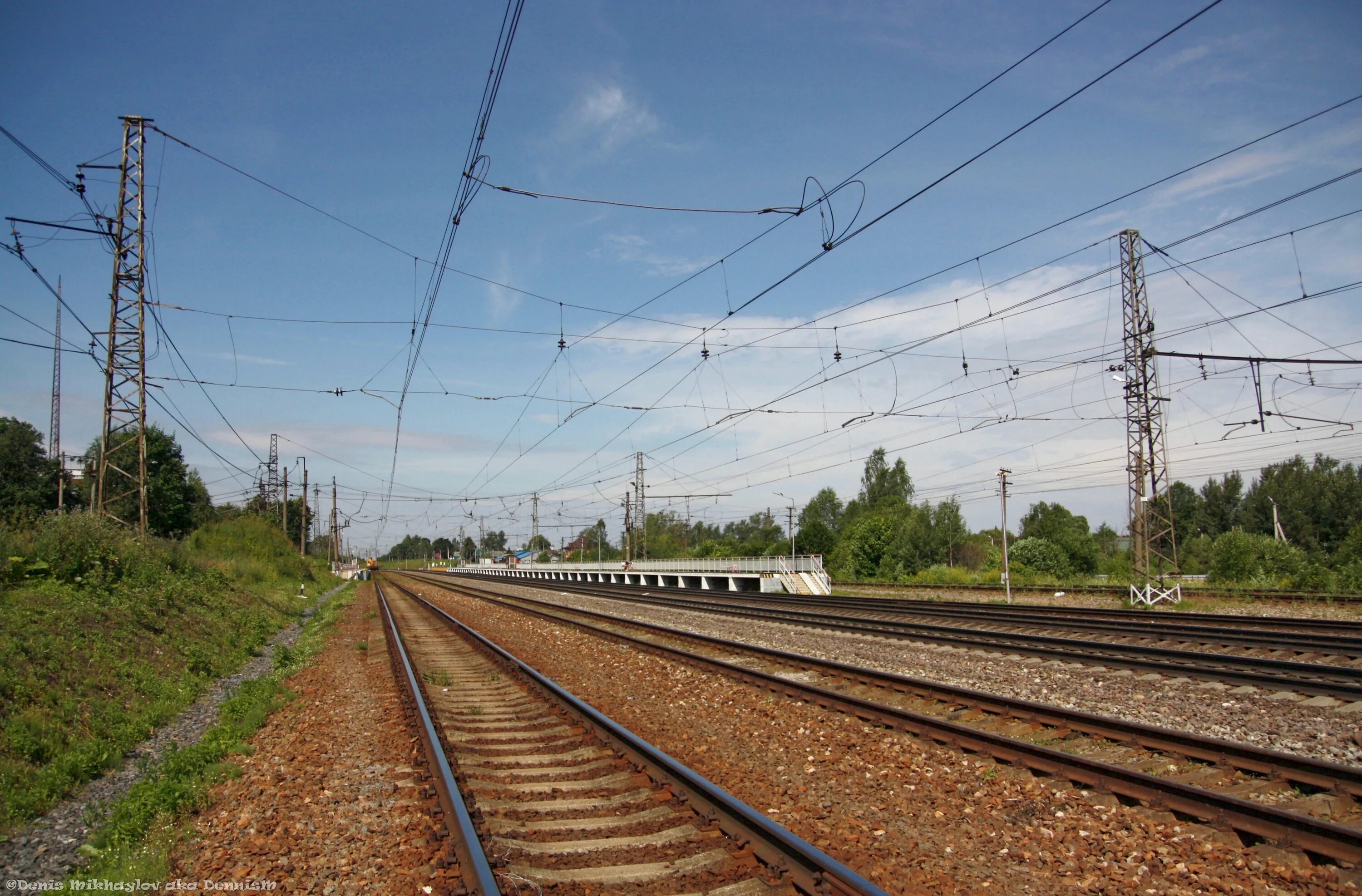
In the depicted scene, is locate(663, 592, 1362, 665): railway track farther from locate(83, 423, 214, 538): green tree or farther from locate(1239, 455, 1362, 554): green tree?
locate(1239, 455, 1362, 554): green tree

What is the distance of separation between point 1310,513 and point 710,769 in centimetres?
9917

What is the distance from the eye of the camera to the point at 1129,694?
10625mm

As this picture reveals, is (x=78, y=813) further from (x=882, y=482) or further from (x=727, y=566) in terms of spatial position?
(x=882, y=482)

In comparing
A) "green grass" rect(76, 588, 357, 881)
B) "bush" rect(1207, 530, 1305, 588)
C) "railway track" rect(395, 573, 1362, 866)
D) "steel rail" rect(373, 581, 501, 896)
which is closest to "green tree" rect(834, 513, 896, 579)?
"bush" rect(1207, 530, 1305, 588)

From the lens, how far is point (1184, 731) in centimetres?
861

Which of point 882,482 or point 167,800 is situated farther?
point 882,482

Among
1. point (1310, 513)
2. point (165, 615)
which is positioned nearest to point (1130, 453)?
point (165, 615)

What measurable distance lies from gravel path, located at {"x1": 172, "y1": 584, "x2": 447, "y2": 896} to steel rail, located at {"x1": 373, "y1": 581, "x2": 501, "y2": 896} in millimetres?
140

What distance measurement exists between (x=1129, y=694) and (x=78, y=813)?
12.2m

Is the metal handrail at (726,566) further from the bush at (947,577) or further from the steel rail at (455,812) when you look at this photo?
the steel rail at (455,812)

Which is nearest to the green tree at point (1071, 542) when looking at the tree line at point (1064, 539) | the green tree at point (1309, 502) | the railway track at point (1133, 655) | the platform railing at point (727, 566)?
the tree line at point (1064, 539)

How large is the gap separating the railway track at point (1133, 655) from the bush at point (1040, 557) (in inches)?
956

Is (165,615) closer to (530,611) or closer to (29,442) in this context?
(530,611)

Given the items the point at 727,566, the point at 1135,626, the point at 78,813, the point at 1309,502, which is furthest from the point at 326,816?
the point at 1309,502
